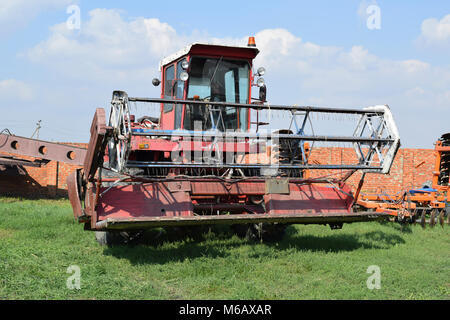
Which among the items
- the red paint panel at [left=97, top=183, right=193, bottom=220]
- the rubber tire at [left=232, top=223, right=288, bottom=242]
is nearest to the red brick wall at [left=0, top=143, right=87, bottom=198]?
the rubber tire at [left=232, top=223, right=288, bottom=242]

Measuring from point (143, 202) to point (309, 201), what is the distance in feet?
8.19

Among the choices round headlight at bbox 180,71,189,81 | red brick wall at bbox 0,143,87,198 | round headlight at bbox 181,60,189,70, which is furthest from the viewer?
red brick wall at bbox 0,143,87,198

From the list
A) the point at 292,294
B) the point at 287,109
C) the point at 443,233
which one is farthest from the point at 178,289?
the point at 443,233

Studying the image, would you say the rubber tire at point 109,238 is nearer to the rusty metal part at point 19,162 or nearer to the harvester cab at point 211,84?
the harvester cab at point 211,84

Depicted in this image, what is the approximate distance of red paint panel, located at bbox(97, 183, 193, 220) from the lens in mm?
5848

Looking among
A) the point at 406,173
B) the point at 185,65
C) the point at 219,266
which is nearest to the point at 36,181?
the point at 185,65

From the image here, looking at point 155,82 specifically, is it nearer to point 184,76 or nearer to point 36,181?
point 184,76

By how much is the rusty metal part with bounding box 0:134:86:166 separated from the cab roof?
6173 mm

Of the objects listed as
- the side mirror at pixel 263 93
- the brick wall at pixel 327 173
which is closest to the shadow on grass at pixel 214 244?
the side mirror at pixel 263 93

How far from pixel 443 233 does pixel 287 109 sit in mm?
5671

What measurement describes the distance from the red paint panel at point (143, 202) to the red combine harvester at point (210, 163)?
0.01 m

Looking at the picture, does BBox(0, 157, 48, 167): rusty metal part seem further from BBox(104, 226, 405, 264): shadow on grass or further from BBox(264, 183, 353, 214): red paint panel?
BBox(264, 183, 353, 214): red paint panel
